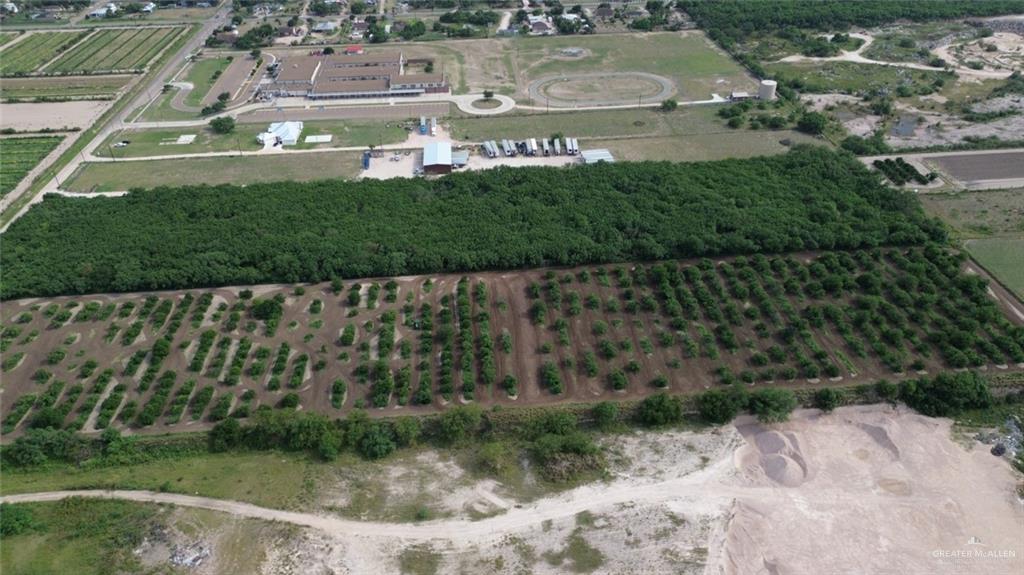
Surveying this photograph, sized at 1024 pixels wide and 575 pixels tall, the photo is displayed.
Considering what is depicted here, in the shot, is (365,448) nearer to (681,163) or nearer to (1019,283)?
(681,163)

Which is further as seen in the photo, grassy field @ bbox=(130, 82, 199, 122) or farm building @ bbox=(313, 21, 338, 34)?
farm building @ bbox=(313, 21, 338, 34)

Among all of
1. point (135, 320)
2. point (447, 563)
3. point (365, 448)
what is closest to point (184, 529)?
point (365, 448)

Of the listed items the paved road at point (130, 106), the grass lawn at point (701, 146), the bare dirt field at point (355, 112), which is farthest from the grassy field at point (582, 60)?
the paved road at point (130, 106)

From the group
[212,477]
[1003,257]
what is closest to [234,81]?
→ [212,477]

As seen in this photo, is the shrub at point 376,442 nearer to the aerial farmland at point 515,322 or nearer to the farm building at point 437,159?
the aerial farmland at point 515,322

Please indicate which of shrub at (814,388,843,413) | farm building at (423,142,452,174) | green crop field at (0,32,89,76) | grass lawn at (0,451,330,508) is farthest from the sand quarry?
green crop field at (0,32,89,76)

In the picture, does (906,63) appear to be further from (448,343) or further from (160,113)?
(160,113)

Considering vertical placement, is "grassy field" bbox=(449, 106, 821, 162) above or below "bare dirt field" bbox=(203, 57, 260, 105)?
below

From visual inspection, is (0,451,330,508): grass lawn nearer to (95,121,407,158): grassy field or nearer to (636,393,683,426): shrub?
(636,393,683,426): shrub
